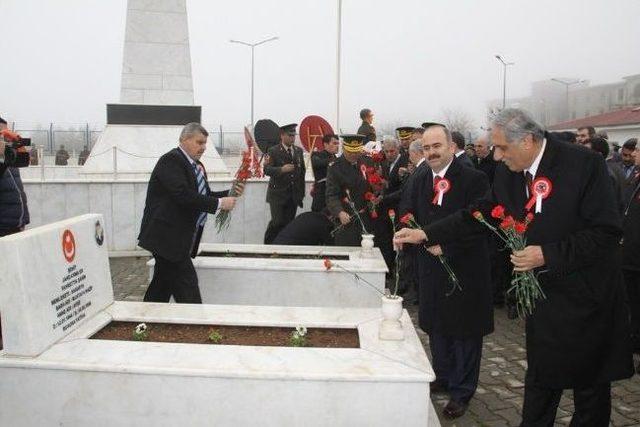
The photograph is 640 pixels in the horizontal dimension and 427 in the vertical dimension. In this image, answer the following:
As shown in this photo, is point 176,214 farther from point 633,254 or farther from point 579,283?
point 633,254

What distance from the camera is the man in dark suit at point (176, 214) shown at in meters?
4.96

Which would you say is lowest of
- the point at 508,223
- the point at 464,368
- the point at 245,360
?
the point at 464,368

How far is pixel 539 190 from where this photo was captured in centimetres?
312

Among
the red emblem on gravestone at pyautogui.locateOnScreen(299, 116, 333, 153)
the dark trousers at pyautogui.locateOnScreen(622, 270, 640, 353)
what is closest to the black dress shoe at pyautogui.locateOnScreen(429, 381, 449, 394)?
the dark trousers at pyautogui.locateOnScreen(622, 270, 640, 353)

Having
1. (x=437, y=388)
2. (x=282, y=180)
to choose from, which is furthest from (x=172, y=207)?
(x=282, y=180)

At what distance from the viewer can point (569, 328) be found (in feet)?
10.1

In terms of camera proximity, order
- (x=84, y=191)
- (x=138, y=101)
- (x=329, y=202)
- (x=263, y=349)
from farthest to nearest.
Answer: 1. (x=138, y=101)
2. (x=84, y=191)
3. (x=329, y=202)
4. (x=263, y=349)

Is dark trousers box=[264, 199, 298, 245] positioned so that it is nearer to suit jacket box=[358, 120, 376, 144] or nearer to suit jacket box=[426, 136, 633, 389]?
suit jacket box=[358, 120, 376, 144]

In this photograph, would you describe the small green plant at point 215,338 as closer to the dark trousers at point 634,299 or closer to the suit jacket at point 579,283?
the suit jacket at point 579,283

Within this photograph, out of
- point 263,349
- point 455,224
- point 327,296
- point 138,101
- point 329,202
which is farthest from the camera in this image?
point 138,101

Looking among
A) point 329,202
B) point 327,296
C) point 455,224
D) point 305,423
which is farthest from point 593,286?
point 329,202

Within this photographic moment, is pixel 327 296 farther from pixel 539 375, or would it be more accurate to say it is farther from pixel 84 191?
pixel 84 191

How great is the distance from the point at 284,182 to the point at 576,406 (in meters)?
6.69

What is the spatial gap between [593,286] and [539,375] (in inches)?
23.3
